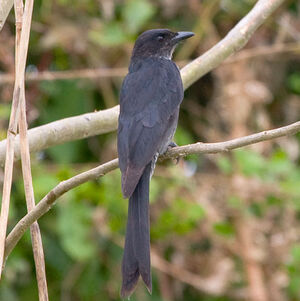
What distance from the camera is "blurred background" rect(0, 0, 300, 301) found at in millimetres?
4699

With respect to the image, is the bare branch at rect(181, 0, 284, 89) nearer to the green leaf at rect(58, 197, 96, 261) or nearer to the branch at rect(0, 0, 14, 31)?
the branch at rect(0, 0, 14, 31)

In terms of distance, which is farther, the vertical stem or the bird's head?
the bird's head

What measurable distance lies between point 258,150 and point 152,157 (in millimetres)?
2152

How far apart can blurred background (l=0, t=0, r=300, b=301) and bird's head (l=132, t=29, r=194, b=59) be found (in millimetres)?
883

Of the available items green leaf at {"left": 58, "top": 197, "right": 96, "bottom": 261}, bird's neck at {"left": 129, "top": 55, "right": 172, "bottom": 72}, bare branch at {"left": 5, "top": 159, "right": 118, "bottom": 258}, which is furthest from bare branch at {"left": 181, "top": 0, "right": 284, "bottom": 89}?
green leaf at {"left": 58, "top": 197, "right": 96, "bottom": 261}

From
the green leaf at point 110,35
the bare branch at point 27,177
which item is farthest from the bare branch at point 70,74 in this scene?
the bare branch at point 27,177

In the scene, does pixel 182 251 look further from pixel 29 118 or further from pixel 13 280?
pixel 29 118

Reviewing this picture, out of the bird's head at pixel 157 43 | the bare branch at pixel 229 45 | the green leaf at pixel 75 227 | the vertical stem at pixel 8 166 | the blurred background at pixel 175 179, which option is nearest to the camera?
the vertical stem at pixel 8 166

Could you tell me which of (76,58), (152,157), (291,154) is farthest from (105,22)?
(152,157)

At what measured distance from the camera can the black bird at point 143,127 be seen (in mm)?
2635

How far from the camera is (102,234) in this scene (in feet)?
15.9

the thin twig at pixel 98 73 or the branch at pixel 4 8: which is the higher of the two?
the thin twig at pixel 98 73

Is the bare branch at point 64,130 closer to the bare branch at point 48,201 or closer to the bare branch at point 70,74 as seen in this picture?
the bare branch at point 48,201

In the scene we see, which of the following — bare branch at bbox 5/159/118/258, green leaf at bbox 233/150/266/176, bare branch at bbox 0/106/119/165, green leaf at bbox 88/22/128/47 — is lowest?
bare branch at bbox 5/159/118/258
